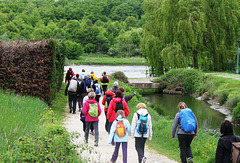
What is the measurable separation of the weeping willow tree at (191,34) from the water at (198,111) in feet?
16.3

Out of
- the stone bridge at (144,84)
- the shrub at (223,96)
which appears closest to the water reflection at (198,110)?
the shrub at (223,96)

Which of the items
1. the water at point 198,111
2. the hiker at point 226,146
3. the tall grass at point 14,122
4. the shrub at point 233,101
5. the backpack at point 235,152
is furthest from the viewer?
the shrub at point 233,101

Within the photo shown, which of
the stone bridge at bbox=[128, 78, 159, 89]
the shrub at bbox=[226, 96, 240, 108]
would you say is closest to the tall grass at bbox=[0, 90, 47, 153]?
the shrub at bbox=[226, 96, 240, 108]

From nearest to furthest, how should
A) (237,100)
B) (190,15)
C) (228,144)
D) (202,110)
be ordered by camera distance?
(228,144), (237,100), (202,110), (190,15)

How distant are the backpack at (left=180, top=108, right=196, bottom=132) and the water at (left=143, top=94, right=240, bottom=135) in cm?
871

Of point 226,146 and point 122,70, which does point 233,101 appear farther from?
point 122,70

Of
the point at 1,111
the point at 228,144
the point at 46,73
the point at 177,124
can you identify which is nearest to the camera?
the point at 228,144

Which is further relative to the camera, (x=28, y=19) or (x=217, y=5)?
(x=28, y=19)

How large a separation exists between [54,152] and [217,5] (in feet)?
109

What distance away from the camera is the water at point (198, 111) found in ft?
61.9

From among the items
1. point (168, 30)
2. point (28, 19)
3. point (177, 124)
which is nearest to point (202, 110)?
point (168, 30)

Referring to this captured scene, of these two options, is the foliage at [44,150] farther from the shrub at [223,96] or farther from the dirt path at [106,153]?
the shrub at [223,96]

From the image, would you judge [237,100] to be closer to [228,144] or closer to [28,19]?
[228,144]

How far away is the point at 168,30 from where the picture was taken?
34.3 m
